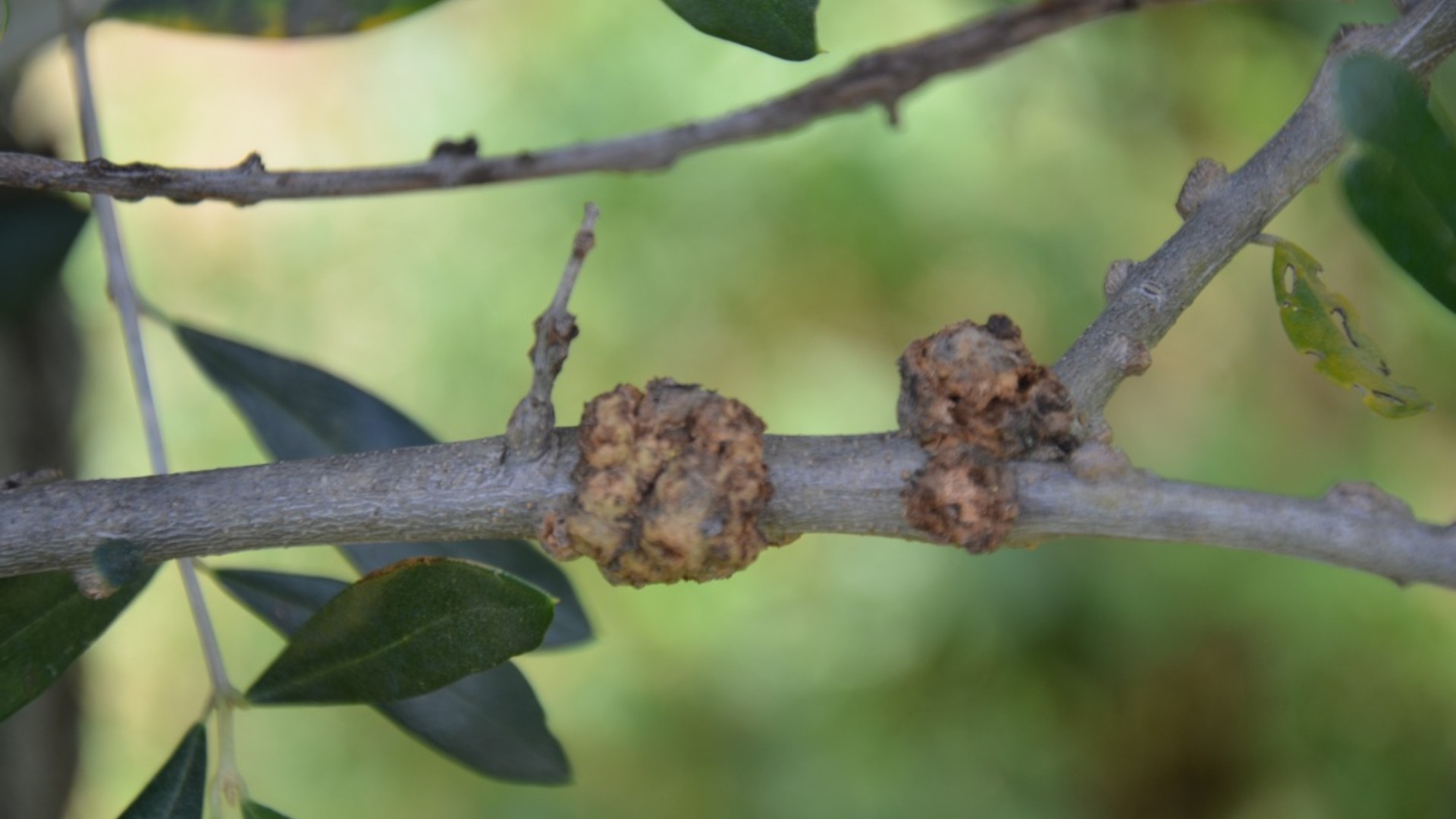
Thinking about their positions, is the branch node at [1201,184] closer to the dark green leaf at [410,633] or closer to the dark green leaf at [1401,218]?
the dark green leaf at [1401,218]

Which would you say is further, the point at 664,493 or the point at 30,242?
the point at 30,242

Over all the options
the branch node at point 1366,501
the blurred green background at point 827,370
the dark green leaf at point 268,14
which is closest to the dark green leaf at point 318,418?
the dark green leaf at point 268,14

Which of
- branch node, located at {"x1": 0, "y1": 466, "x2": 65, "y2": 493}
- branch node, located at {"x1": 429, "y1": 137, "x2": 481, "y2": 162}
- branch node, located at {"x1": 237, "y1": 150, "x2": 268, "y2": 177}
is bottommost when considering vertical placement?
branch node, located at {"x1": 0, "y1": 466, "x2": 65, "y2": 493}

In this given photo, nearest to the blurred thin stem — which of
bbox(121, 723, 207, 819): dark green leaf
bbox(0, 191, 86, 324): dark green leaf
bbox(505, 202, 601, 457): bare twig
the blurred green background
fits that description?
bbox(121, 723, 207, 819): dark green leaf

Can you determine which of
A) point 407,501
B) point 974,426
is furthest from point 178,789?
point 974,426

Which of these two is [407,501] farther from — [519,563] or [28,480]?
[519,563]

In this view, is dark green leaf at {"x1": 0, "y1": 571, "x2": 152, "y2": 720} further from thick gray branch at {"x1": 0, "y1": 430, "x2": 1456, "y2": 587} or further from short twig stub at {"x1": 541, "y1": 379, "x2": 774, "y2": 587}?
short twig stub at {"x1": 541, "y1": 379, "x2": 774, "y2": 587}

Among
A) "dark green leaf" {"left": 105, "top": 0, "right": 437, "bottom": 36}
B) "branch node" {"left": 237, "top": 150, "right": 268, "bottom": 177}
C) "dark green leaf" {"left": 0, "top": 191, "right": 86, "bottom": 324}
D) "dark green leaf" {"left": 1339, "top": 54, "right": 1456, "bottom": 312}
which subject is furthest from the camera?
"dark green leaf" {"left": 0, "top": 191, "right": 86, "bottom": 324}

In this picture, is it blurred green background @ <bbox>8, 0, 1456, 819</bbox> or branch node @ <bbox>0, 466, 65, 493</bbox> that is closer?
branch node @ <bbox>0, 466, 65, 493</bbox>
